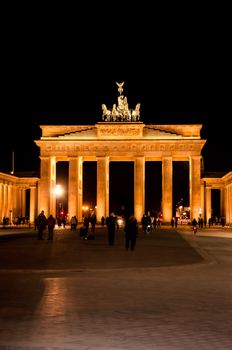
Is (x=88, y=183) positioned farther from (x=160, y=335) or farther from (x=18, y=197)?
(x=160, y=335)

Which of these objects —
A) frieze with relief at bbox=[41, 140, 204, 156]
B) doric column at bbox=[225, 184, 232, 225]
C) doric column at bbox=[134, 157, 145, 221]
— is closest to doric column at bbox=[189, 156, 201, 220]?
frieze with relief at bbox=[41, 140, 204, 156]

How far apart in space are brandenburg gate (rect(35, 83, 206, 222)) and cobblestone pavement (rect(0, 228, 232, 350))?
198 ft

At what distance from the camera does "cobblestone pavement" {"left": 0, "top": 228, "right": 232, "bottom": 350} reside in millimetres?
9078

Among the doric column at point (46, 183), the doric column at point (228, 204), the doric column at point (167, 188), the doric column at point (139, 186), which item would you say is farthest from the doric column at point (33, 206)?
the doric column at point (228, 204)

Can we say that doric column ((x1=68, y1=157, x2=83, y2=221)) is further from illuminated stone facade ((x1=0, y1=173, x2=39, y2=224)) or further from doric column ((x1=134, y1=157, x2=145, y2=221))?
doric column ((x1=134, y1=157, x2=145, y2=221))

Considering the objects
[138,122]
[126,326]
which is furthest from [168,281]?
[138,122]

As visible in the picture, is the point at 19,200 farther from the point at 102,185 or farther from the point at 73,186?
the point at 102,185

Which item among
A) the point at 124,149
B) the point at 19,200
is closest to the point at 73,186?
the point at 124,149

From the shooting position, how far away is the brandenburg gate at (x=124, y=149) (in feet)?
271

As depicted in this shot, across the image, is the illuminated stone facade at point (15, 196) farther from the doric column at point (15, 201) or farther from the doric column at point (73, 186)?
the doric column at point (73, 186)

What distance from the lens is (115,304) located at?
40.4ft

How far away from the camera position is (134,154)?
8269 cm

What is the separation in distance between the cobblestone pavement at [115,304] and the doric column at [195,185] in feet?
200

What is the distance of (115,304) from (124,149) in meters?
70.8
